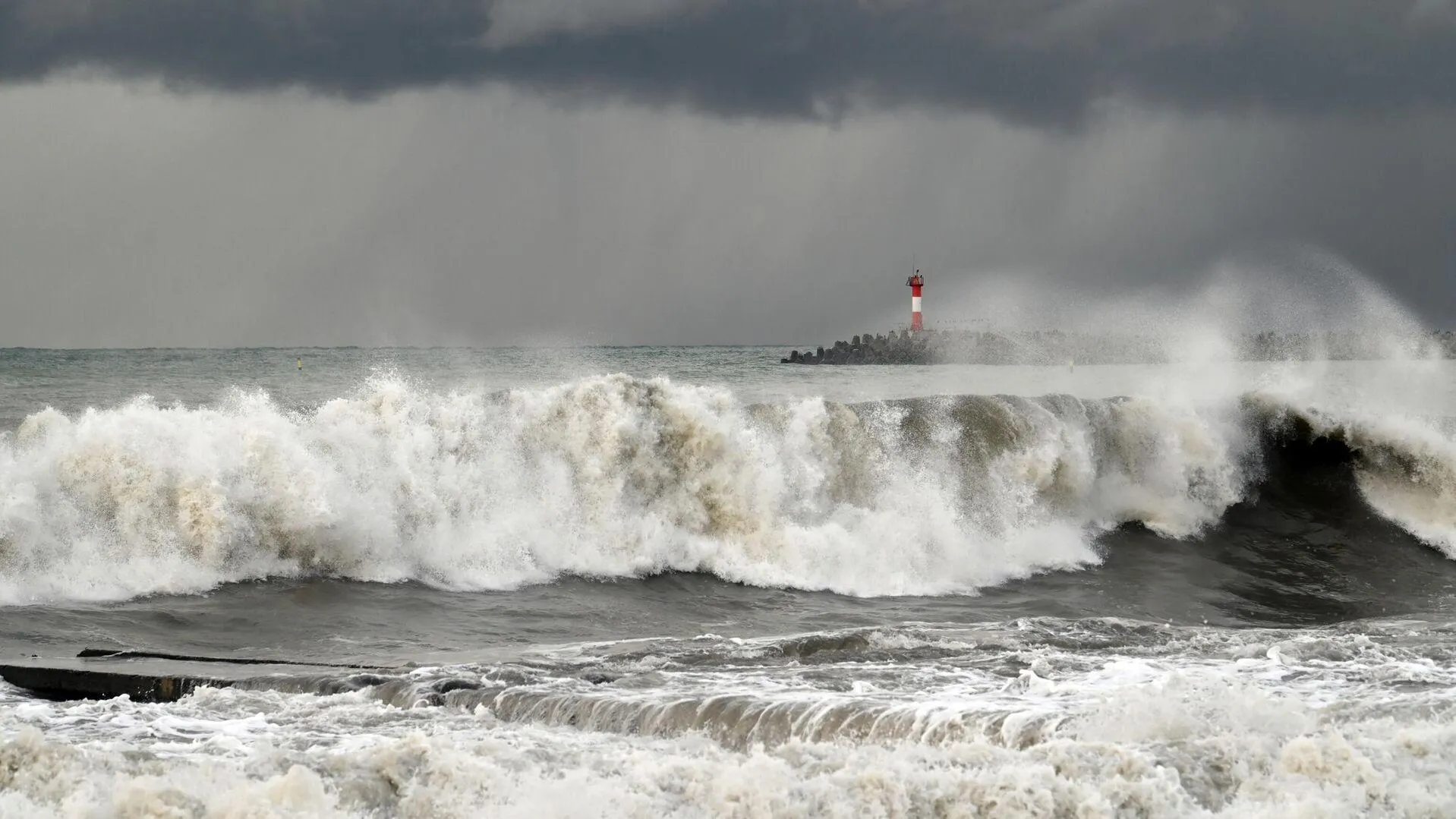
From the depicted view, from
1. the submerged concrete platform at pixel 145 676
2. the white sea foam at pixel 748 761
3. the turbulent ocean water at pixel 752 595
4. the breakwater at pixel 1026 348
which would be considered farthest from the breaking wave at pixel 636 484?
the breakwater at pixel 1026 348

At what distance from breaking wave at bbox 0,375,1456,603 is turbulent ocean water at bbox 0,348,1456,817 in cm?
5

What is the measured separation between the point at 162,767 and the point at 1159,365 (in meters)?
20.5

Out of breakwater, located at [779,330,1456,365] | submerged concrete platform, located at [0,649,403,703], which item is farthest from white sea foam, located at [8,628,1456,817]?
A: breakwater, located at [779,330,1456,365]

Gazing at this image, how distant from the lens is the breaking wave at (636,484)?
13852mm

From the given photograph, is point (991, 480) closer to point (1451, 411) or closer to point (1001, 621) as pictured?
point (1001, 621)

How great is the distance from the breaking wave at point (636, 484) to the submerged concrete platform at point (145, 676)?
12.2 feet

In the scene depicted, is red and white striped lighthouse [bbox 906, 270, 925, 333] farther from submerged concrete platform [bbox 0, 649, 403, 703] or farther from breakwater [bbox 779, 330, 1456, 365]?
submerged concrete platform [bbox 0, 649, 403, 703]

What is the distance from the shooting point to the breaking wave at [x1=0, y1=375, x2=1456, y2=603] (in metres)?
13.9

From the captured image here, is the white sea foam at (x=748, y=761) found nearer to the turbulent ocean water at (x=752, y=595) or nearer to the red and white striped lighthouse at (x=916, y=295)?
the turbulent ocean water at (x=752, y=595)

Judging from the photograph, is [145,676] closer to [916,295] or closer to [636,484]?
[636,484]

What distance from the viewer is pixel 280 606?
12.5 m

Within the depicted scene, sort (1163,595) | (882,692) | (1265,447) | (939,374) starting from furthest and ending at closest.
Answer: (939,374), (1265,447), (1163,595), (882,692)

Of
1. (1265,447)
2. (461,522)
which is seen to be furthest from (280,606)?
(1265,447)

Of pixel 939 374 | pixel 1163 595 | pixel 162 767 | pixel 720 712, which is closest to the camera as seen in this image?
pixel 162 767
